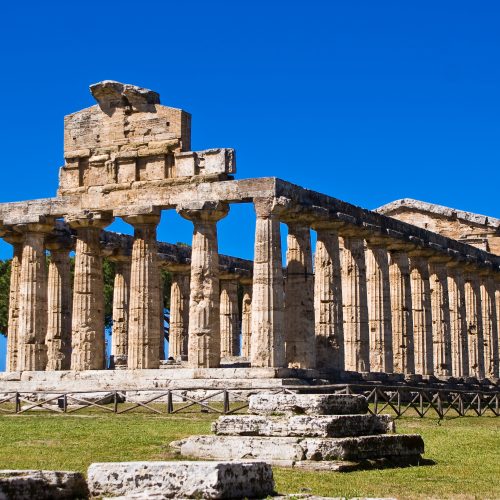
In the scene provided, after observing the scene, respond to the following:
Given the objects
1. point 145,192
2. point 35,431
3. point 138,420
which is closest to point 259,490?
point 35,431

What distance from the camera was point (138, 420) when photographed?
3094cm

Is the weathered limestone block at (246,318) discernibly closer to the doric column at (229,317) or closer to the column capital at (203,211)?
the doric column at (229,317)

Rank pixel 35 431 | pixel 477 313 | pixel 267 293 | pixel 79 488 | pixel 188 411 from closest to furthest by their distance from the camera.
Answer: pixel 79 488, pixel 35 431, pixel 188 411, pixel 267 293, pixel 477 313

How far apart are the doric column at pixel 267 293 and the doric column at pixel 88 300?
762 centimetres

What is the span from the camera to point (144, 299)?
43.7 meters

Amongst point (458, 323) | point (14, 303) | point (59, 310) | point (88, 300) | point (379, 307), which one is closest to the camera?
point (88, 300)

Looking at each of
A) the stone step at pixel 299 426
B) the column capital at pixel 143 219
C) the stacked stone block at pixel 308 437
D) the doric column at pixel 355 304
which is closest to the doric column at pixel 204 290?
the column capital at pixel 143 219

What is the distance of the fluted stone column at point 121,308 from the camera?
174ft

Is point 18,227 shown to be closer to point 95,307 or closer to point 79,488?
point 95,307

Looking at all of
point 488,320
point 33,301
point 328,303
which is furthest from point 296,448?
point 488,320

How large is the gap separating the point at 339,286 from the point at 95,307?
10211mm

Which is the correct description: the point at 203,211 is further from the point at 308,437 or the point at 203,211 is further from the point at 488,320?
the point at 488,320

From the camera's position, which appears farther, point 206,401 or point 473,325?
point 473,325

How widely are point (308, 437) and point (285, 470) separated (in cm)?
98
